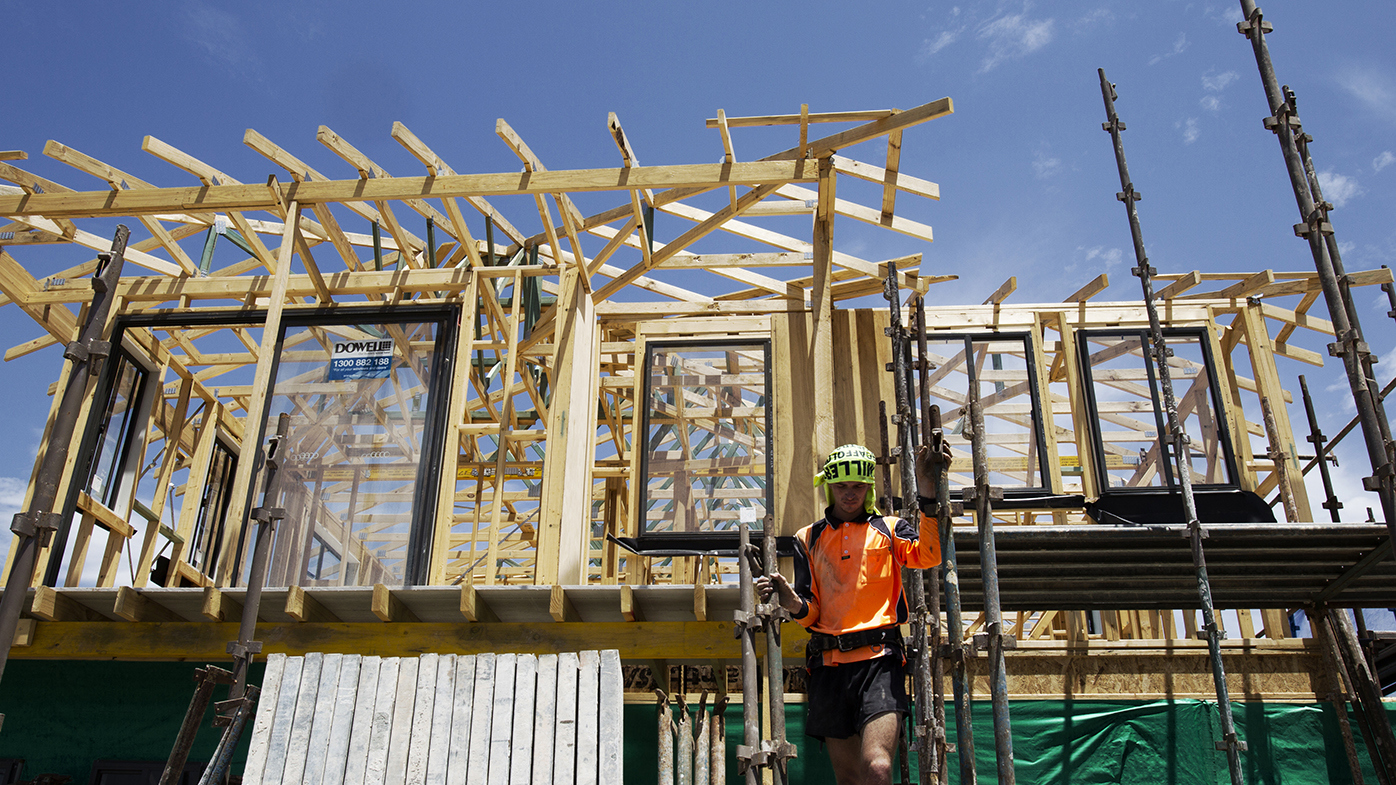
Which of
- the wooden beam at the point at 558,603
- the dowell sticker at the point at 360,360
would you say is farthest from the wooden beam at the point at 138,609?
the wooden beam at the point at 558,603

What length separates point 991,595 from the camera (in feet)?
18.0

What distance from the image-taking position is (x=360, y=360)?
10.9 m

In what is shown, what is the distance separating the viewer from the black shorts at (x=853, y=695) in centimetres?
555

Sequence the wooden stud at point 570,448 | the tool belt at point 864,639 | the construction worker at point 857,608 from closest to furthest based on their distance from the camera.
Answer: the construction worker at point 857,608
the tool belt at point 864,639
the wooden stud at point 570,448

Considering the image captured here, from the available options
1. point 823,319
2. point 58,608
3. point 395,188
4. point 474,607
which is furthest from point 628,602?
point 395,188

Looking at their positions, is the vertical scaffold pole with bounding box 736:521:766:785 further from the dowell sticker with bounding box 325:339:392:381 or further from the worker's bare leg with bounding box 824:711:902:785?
the dowell sticker with bounding box 325:339:392:381

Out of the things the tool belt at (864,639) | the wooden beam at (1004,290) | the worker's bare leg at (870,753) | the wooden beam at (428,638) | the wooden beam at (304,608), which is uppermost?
the wooden beam at (1004,290)

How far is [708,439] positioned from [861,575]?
621cm

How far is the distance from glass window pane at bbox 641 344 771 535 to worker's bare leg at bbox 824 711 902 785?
4.73 meters

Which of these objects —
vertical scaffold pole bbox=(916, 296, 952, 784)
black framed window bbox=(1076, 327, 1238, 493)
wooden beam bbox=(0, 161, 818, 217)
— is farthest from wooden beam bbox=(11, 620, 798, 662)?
black framed window bbox=(1076, 327, 1238, 493)

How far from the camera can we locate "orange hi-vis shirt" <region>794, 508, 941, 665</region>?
5.76 m

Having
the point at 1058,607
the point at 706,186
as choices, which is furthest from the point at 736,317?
the point at 1058,607

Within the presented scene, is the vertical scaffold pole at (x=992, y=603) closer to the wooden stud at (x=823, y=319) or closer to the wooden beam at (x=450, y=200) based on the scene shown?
the wooden stud at (x=823, y=319)

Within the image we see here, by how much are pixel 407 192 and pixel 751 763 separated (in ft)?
24.0
